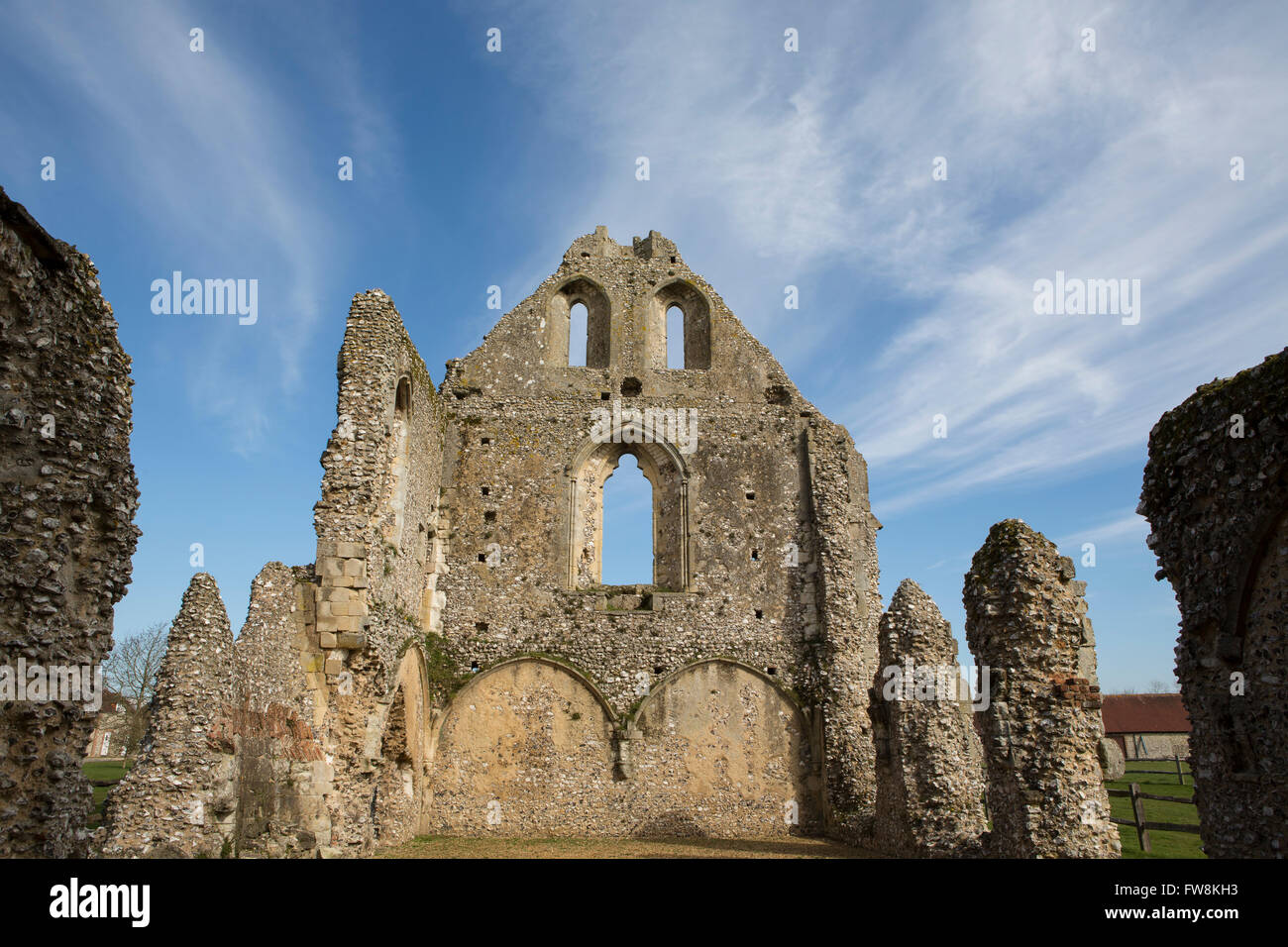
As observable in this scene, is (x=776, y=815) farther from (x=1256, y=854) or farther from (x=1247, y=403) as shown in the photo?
(x=1247, y=403)

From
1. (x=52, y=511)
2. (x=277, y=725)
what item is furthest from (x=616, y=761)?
(x=52, y=511)

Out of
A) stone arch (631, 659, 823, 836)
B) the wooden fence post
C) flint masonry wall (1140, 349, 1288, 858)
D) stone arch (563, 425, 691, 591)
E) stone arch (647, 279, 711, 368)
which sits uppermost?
stone arch (647, 279, 711, 368)

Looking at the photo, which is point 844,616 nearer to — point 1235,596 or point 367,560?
point 367,560

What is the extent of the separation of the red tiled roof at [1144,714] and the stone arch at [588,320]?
23.7 metres

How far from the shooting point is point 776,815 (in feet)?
48.3

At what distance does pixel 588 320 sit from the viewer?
18.1m

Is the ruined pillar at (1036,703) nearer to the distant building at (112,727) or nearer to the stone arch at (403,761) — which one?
the stone arch at (403,761)

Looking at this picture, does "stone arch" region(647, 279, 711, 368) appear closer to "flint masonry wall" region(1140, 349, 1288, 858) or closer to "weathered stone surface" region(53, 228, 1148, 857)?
"weathered stone surface" region(53, 228, 1148, 857)

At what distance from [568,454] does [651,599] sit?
3.27m

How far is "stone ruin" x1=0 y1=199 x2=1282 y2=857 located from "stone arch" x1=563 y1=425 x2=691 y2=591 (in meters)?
0.06

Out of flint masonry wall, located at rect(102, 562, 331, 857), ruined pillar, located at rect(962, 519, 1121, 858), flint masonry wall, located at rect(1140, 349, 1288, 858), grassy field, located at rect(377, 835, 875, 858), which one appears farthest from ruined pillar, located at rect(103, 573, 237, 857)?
flint masonry wall, located at rect(1140, 349, 1288, 858)

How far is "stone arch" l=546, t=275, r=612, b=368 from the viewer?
57.3 feet

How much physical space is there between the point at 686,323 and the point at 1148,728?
2439cm

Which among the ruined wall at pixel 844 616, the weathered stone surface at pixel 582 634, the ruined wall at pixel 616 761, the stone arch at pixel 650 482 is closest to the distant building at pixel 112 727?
the ruined wall at pixel 616 761
